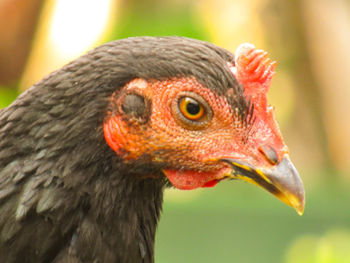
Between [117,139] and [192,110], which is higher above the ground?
[192,110]

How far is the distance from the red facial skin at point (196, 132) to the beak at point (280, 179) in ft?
0.09

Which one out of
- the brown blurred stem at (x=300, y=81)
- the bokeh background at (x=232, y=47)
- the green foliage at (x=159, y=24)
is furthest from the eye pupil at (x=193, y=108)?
the brown blurred stem at (x=300, y=81)

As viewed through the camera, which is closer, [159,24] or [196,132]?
[196,132]

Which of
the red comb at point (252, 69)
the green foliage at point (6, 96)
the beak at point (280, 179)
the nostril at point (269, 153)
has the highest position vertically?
the red comb at point (252, 69)

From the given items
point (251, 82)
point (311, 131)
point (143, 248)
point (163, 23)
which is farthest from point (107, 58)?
→ point (311, 131)

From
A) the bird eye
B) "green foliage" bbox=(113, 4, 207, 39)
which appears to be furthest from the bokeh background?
the bird eye

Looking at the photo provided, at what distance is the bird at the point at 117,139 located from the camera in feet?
9.12

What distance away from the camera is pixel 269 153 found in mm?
2828

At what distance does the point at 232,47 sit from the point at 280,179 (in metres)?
7.28

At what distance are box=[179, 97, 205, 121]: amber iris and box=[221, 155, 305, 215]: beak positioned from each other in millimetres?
224

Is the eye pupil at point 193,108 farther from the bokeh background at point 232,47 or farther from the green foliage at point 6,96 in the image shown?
the green foliage at point 6,96

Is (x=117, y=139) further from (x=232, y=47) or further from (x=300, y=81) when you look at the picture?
(x=300, y=81)

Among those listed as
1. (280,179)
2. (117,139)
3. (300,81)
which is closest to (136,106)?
(117,139)

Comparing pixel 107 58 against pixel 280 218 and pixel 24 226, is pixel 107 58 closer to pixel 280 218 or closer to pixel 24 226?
pixel 24 226
